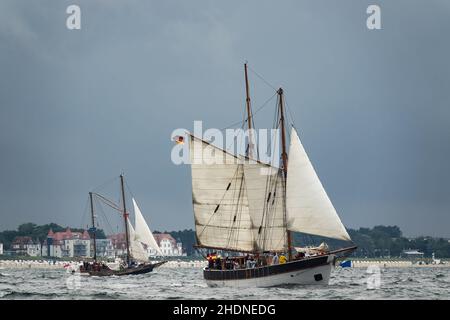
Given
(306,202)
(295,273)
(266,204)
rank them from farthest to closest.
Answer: (266,204) → (295,273) → (306,202)

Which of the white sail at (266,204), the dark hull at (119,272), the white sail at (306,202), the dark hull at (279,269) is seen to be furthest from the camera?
the dark hull at (119,272)

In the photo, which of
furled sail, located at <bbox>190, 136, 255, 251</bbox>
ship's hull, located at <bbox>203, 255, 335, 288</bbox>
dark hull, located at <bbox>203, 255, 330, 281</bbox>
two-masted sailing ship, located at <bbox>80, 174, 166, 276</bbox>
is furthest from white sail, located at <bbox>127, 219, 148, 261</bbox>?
ship's hull, located at <bbox>203, 255, 335, 288</bbox>

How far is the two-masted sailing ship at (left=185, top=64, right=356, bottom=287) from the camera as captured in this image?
80.1m

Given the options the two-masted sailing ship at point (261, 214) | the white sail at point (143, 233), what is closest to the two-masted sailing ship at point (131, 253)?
the white sail at point (143, 233)

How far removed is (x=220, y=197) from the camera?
300 feet

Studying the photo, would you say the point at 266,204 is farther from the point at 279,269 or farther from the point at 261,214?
the point at 279,269

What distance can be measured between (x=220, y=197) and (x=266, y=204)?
6460 mm

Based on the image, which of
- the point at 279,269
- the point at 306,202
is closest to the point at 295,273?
the point at 279,269

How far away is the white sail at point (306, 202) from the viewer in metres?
78.6

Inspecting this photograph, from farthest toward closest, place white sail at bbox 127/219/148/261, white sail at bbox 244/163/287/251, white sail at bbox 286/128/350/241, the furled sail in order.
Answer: white sail at bbox 127/219/148/261 → the furled sail → white sail at bbox 244/163/287/251 → white sail at bbox 286/128/350/241

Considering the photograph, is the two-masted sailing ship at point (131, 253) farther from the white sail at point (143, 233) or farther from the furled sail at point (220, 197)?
the furled sail at point (220, 197)

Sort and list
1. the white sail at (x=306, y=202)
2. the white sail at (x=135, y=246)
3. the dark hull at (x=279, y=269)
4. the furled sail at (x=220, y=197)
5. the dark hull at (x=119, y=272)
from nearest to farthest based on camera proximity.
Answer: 1. the white sail at (x=306, y=202)
2. the dark hull at (x=279, y=269)
3. the furled sail at (x=220, y=197)
4. the dark hull at (x=119, y=272)
5. the white sail at (x=135, y=246)

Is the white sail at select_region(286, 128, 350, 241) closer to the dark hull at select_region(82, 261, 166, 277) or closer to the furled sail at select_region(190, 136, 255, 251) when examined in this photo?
the furled sail at select_region(190, 136, 255, 251)

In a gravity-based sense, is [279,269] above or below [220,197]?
below
